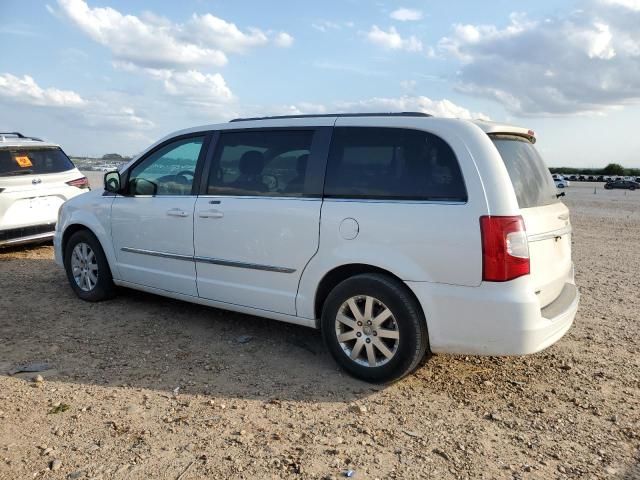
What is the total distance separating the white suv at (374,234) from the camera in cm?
342

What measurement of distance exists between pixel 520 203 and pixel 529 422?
4.55 feet

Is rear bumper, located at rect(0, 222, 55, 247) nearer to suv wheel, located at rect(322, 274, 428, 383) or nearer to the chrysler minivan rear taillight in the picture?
suv wheel, located at rect(322, 274, 428, 383)

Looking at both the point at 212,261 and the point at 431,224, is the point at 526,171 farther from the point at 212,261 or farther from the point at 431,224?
the point at 212,261

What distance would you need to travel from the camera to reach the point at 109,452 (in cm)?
297

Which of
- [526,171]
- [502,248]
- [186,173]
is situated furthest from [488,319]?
[186,173]

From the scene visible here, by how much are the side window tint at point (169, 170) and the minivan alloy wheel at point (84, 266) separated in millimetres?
951

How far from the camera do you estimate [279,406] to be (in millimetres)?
3557

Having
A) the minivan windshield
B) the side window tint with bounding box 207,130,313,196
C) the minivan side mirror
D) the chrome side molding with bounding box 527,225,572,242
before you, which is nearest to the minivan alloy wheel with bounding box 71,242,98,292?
the minivan side mirror

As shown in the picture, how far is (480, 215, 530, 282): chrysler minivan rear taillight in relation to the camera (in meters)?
3.32

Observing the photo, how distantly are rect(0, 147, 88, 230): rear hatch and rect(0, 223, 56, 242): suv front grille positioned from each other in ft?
0.19

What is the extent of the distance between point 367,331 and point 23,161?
6698 mm

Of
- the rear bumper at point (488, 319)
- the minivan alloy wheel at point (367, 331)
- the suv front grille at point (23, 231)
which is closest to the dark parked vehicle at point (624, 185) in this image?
the suv front grille at point (23, 231)

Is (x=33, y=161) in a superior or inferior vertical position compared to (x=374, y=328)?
superior

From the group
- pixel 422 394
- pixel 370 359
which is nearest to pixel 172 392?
pixel 370 359
